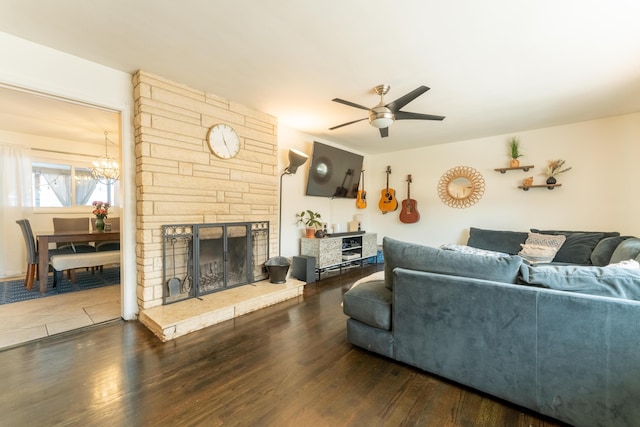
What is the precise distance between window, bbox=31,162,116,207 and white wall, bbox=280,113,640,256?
13.4ft

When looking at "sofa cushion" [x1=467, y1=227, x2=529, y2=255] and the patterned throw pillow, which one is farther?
"sofa cushion" [x1=467, y1=227, x2=529, y2=255]

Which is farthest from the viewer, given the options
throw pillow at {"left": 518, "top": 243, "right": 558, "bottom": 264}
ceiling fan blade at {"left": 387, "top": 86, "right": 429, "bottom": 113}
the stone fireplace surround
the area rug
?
throw pillow at {"left": 518, "top": 243, "right": 558, "bottom": 264}

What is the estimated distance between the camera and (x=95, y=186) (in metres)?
5.21

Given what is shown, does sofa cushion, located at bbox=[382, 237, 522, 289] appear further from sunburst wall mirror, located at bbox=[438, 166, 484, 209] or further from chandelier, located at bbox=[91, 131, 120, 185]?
chandelier, located at bbox=[91, 131, 120, 185]

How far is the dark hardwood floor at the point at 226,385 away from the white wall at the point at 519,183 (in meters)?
2.20

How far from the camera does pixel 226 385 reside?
1.63 m

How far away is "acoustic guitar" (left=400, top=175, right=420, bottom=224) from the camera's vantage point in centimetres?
519

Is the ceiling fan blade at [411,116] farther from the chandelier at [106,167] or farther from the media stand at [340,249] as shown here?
the chandelier at [106,167]

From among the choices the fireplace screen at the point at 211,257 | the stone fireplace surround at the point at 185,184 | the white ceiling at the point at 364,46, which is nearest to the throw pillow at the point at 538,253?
the white ceiling at the point at 364,46

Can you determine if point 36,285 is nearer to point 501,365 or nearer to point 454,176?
point 501,365

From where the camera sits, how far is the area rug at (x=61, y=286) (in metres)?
3.17

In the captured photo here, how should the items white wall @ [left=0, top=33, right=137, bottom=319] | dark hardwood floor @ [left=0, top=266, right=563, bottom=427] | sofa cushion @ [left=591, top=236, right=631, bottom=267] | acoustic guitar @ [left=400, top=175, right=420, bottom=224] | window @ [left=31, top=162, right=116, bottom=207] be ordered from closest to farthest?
dark hardwood floor @ [left=0, top=266, right=563, bottom=427], white wall @ [left=0, top=33, right=137, bottom=319], sofa cushion @ [left=591, top=236, right=631, bottom=267], window @ [left=31, top=162, right=116, bottom=207], acoustic guitar @ [left=400, top=175, right=420, bottom=224]

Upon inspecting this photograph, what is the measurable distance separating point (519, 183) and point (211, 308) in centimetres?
483

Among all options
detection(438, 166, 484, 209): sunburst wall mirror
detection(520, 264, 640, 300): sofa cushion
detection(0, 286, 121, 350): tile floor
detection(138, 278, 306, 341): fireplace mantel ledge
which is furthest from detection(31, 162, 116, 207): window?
detection(520, 264, 640, 300): sofa cushion
